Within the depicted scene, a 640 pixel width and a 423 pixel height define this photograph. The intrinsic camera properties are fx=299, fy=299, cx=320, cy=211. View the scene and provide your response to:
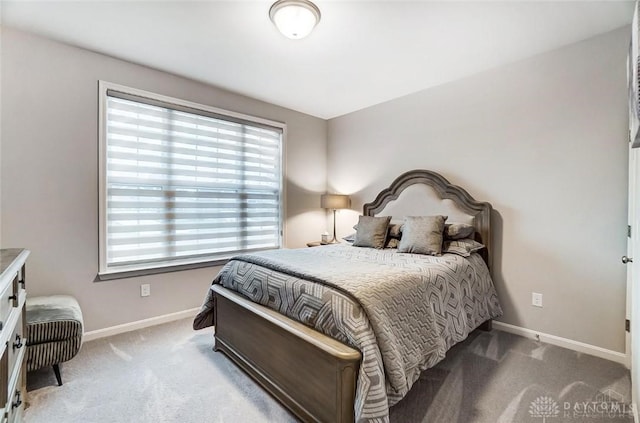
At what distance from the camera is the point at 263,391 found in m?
1.89

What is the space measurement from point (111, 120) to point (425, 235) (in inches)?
120

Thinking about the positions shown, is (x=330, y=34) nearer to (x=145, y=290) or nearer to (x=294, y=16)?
(x=294, y=16)

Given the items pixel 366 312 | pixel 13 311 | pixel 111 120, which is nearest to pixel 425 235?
pixel 366 312

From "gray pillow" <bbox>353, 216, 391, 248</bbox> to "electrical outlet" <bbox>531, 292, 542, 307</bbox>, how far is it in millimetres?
1393

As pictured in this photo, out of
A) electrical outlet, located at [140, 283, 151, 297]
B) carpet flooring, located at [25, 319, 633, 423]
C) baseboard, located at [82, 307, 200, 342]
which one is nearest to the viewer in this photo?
carpet flooring, located at [25, 319, 633, 423]

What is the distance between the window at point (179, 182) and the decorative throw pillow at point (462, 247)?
2.20m

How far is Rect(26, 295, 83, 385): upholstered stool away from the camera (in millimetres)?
1840

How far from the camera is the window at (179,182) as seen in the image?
2748 millimetres

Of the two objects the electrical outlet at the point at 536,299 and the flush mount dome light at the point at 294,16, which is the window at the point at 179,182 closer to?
the flush mount dome light at the point at 294,16

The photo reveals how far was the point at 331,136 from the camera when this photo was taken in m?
4.56

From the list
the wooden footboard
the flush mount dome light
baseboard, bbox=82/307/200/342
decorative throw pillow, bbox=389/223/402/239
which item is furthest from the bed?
the flush mount dome light

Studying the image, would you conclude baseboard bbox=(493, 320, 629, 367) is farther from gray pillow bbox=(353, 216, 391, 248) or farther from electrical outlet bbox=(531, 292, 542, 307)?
gray pillow bbox=(353, 216, 391, 248)

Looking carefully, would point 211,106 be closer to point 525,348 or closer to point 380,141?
point 380,141

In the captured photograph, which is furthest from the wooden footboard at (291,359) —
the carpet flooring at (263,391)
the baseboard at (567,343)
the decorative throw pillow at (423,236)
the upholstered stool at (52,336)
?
the baseboard at (567,343)
